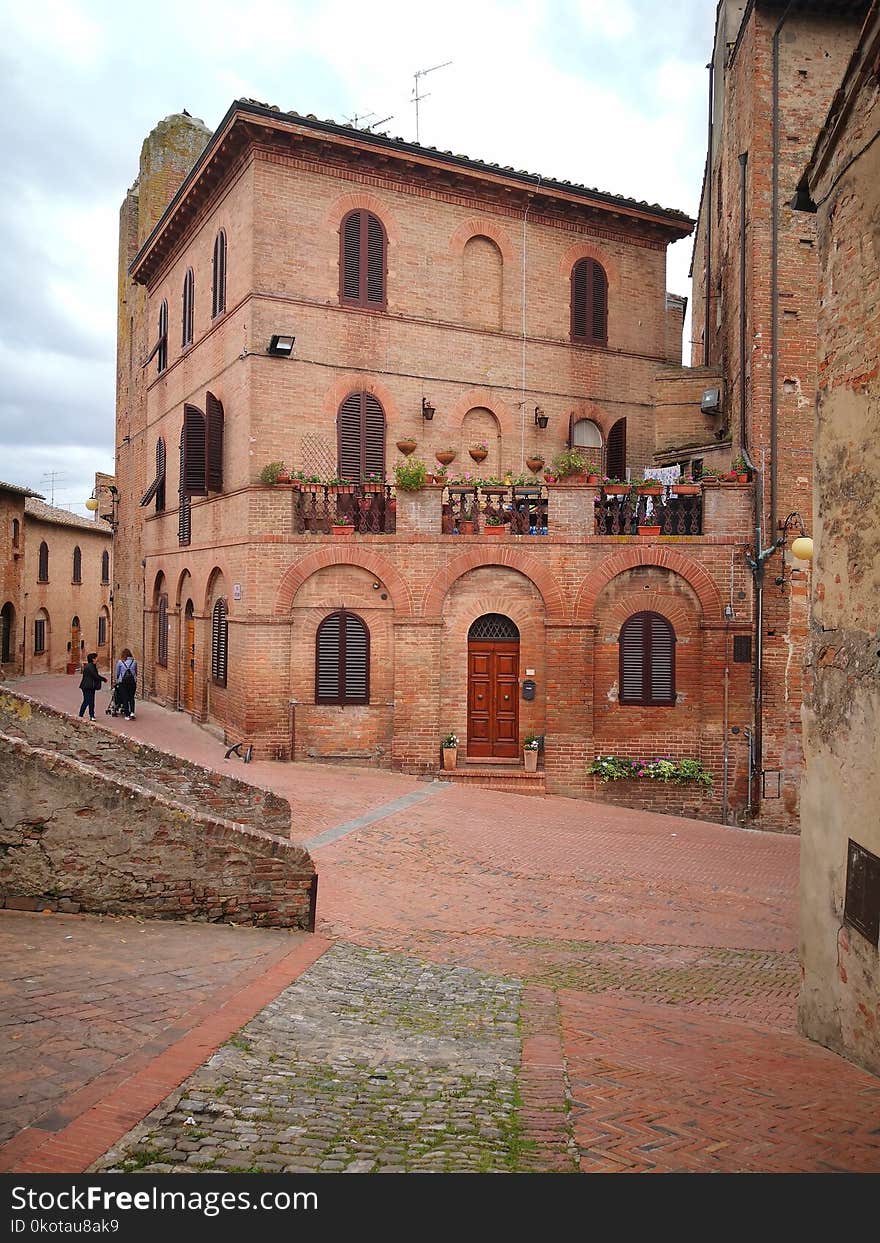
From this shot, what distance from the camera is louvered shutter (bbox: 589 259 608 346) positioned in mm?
22797

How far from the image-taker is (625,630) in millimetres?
18172

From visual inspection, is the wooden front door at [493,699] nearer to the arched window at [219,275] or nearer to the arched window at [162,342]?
the arched window at [219,275]

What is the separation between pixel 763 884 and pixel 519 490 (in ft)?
29.1

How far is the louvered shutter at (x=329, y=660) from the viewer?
18.4 meters

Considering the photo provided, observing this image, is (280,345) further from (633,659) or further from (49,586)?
(49,586)

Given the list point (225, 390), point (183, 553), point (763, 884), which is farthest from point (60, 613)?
Result: point (763, 884)

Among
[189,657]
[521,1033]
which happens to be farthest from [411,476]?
[521,1033]

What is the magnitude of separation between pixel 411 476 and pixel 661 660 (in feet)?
19.5

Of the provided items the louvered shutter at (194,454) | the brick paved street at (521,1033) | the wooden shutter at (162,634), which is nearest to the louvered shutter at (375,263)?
the louvered shutter at (194,454)

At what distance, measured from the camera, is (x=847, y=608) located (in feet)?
20.4

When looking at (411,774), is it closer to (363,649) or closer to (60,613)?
(363,649)

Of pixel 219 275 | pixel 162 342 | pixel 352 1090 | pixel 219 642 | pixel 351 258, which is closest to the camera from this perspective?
pixel 352 1090

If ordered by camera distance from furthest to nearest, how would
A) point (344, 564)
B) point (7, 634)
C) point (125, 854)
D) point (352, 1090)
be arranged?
point (7, 634), point (344, 564), point (125, 854), point (352, 1090)
